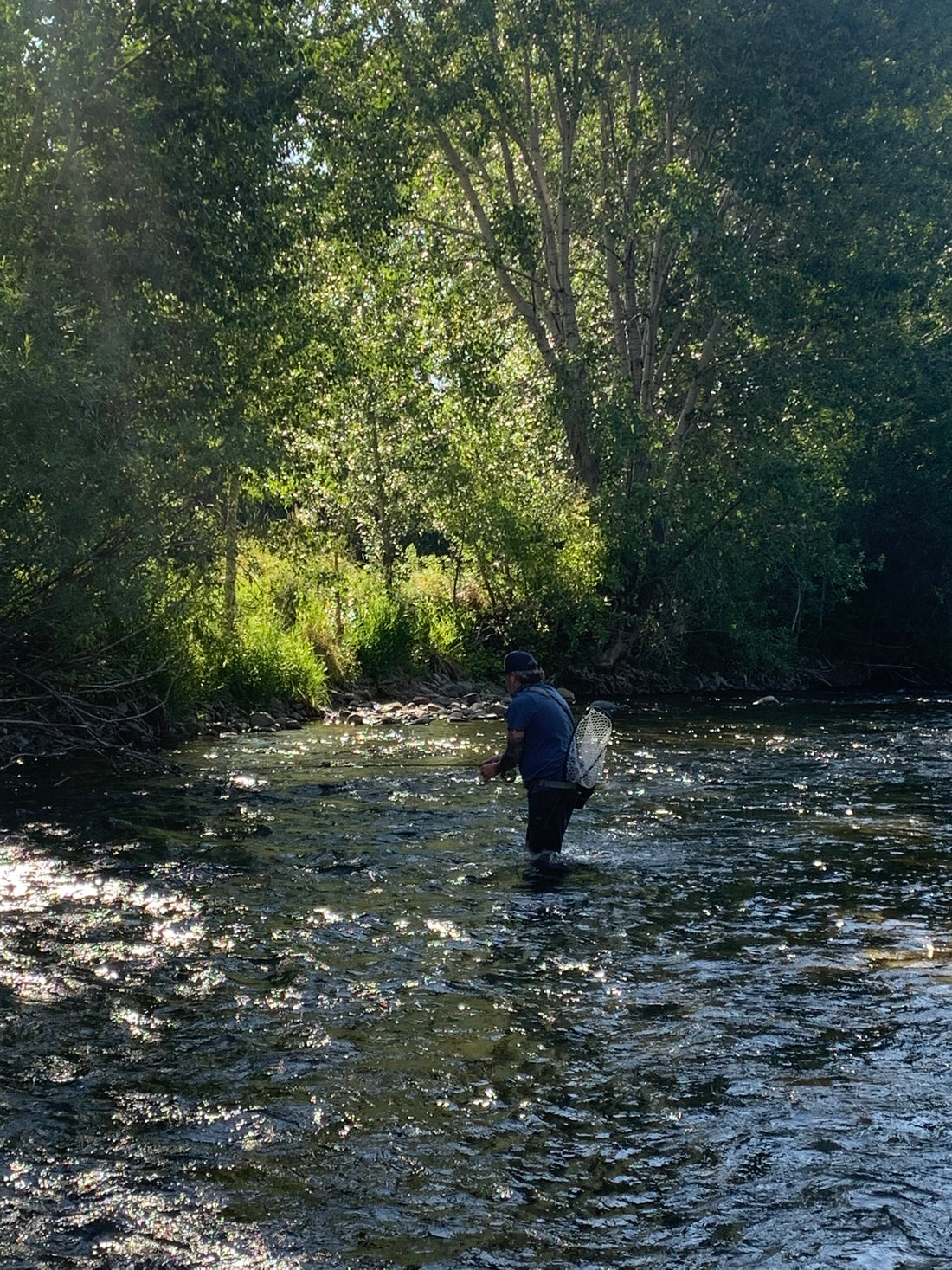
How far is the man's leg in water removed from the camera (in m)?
12.4

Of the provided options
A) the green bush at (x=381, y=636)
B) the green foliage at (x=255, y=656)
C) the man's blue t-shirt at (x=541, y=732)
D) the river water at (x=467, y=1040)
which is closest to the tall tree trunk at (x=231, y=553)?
the green foliage at (x=255, y=656)

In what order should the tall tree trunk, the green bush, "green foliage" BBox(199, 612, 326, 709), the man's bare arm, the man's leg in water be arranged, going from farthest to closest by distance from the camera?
1. the green bush
2. "green foliage" BBox(199, 612, 326, 709)
3. the tall tree trunk
4. the man's leg in water
5. the man's bare arm

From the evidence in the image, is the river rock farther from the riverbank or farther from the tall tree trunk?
the tall tree trunk

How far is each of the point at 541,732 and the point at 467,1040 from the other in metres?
4.86

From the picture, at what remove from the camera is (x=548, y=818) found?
12.5 meters

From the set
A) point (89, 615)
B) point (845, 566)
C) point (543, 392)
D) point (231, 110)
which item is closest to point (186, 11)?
point (231, 110)

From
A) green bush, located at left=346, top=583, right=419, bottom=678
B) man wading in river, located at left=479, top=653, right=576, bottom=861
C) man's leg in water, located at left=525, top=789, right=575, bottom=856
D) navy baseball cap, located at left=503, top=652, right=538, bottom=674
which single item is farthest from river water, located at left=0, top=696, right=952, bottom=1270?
green bush, located at left=346, top=583, right=419, bottom=678

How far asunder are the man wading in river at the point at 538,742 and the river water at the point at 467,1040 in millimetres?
624

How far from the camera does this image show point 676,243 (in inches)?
1207

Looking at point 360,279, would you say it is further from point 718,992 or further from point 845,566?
point 718,992

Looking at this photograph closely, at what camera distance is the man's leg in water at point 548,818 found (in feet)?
40.7

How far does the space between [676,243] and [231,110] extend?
46.2 feet

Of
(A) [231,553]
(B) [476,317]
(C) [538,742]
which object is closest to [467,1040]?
(C) [538,742]

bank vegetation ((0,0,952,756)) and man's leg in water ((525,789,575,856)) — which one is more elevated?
bank vegetation ((0,0,952,756))
